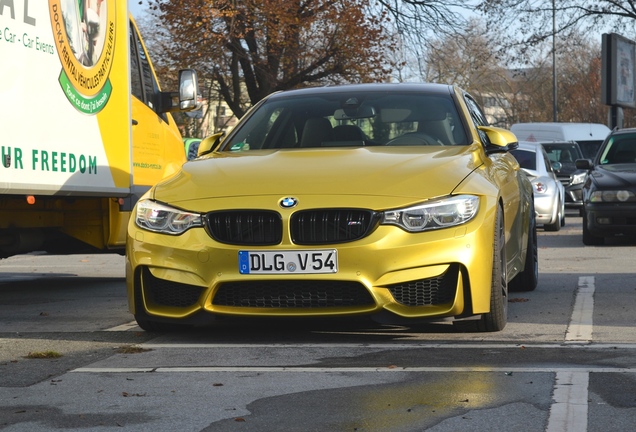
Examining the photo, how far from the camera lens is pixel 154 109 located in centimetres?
1114

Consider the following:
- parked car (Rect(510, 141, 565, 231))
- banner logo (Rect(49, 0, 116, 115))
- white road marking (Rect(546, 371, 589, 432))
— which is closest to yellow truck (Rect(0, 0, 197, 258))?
banner logo (Rect(49, 0, 116, 115))

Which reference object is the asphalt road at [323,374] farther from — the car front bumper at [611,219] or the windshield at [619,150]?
the windshield at [619,150]

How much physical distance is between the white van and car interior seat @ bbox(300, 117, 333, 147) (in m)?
25.1

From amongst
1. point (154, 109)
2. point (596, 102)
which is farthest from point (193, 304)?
point (596, 102)

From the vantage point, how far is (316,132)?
26.0ft

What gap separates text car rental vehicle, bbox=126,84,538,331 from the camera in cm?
634

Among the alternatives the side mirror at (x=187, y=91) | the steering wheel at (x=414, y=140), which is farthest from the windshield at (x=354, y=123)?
the side mirror at (x=187, y=91)

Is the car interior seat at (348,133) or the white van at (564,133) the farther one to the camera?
the white van at (564,133)

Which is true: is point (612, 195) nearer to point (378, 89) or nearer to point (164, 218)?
point (378, 89)

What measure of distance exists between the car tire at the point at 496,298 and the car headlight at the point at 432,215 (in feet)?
1.19

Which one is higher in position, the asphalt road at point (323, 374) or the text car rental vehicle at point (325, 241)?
the text car rental vehicle at point (325, 241)

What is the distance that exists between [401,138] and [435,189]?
1.24m

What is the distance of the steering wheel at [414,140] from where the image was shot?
762 cm

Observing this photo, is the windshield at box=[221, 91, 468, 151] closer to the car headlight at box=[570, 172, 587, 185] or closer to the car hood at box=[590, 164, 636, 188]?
the car hood at box=[590, 164, 636, 188]
